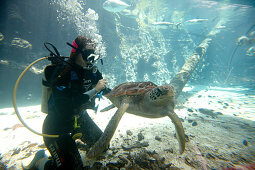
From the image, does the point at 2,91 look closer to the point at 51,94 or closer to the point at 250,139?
the point at 51,94

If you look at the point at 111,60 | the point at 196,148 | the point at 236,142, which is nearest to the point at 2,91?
the point at 111,60

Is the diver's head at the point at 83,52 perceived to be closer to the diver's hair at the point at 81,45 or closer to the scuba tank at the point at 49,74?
the diver's hair at the point at 81,45

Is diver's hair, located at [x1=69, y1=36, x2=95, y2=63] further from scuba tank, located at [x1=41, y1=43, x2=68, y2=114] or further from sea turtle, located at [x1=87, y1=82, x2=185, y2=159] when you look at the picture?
sea turtle, located at [x1=87, y1=82, x2=185, y2=159]

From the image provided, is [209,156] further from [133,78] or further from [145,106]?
[133,78]

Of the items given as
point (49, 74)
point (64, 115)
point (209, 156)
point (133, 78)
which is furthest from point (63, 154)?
point (133, 78)

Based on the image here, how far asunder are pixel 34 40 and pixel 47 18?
7.69ft

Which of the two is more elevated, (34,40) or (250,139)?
(34,40)

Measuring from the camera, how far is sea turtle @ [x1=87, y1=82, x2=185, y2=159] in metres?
2.08

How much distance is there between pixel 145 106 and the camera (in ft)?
Result: 8.74

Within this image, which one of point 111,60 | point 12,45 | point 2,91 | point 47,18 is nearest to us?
point 12,45

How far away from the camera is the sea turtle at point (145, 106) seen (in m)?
2.08

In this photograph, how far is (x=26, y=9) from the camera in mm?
9133

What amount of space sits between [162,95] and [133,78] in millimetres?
10608

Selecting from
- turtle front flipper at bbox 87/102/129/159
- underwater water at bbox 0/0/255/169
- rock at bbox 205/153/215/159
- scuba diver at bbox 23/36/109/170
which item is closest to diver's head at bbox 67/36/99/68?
scuba diver at bbox 23/36/109/170
